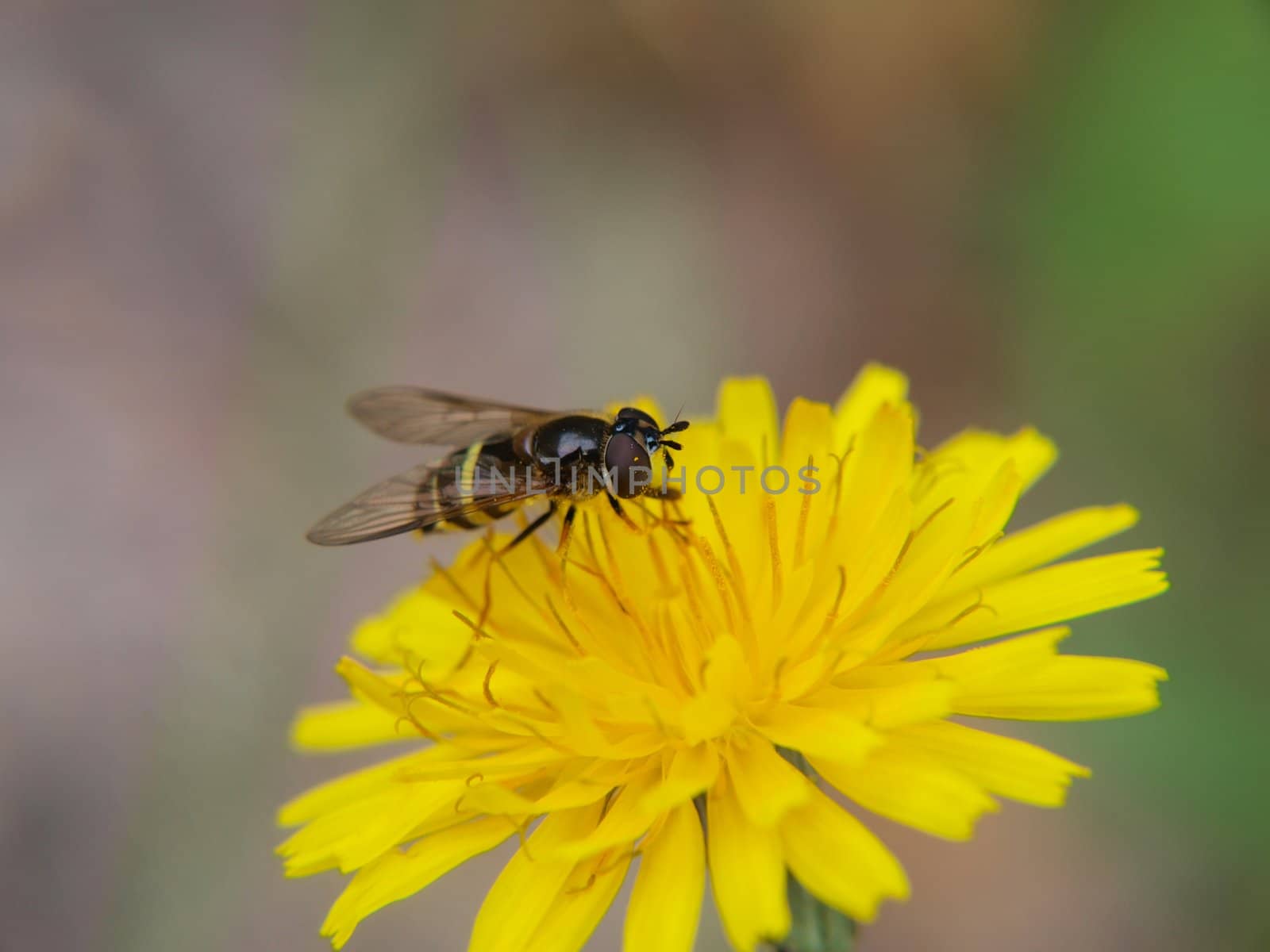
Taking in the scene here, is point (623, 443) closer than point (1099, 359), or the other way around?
point (623, 443)

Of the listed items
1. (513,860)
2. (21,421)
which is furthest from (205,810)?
(513,860)

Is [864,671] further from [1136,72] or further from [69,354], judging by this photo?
[69,354]

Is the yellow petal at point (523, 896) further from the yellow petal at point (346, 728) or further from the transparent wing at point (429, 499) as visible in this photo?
the transparent wing at point (429, 499)

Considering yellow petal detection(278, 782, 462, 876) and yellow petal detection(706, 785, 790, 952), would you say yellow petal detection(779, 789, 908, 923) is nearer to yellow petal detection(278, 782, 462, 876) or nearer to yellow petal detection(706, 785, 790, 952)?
yellow petal detection(706, 785, 790, 952)

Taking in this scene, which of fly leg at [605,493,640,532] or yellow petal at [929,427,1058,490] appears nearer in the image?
fly leg at [605,493,640,532]

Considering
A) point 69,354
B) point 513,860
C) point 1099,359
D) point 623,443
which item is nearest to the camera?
point 513,860

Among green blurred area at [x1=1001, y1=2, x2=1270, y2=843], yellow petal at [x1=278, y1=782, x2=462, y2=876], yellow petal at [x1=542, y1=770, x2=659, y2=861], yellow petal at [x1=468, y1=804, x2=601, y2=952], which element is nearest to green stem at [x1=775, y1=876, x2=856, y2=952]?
yellow petal at [x1=542, y1=770, x2=659, y2=861]

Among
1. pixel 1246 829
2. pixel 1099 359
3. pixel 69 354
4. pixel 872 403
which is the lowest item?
pixel 1246 829
